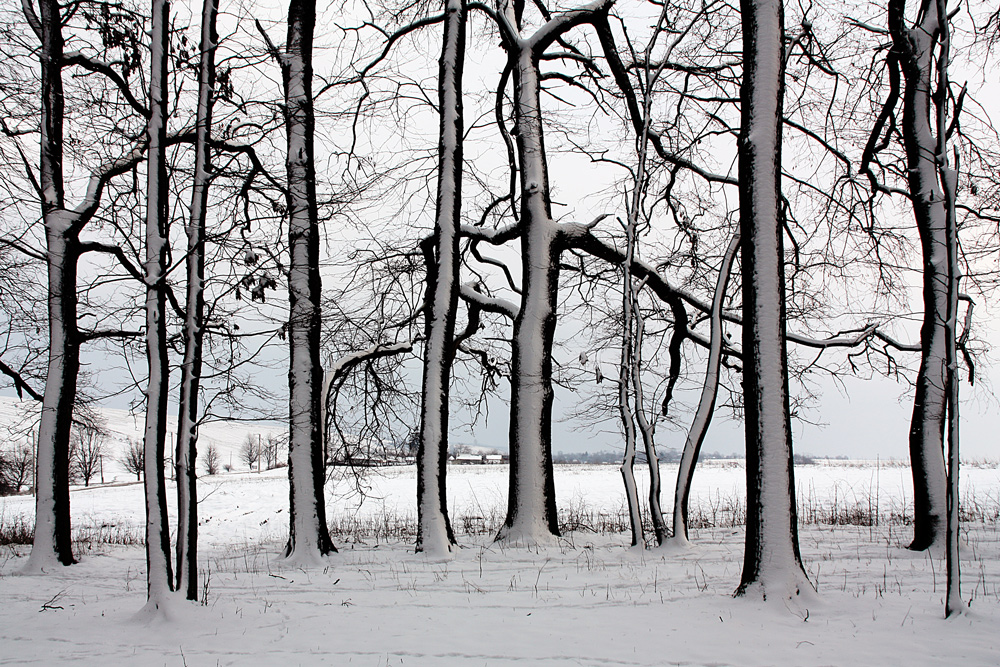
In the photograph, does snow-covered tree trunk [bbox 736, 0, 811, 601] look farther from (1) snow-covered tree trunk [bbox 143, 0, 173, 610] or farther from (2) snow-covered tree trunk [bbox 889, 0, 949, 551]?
(1) snow-covered tree trunk [bbox 143, 0, 173, 610]

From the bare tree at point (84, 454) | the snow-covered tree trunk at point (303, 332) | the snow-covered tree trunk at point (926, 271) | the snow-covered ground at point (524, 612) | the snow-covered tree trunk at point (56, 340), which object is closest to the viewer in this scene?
the snow-covered ground at point (524, 612)

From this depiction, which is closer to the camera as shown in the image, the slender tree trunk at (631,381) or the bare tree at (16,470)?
the slender tree trunk at (631,381)

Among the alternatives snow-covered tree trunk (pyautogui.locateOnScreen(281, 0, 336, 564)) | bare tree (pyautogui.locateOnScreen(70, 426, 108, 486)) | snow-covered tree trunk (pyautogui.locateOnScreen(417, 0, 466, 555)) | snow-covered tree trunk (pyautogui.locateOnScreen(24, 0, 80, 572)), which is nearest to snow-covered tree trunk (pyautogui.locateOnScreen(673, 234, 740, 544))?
snow-covered tree trunk (pyautogui.locateOnScreen(417, 0, 466, 555))

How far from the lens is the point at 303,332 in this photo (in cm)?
927

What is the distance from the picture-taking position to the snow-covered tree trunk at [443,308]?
361 inches

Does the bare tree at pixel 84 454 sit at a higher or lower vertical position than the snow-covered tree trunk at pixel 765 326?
lower

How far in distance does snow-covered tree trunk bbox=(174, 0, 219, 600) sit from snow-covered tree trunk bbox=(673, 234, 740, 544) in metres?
6.09

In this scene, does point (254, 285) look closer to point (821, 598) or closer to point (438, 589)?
point (438, 589)

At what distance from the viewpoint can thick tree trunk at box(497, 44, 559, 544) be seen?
9992 millimetres

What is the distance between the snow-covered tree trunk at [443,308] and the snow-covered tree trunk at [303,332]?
148 cm

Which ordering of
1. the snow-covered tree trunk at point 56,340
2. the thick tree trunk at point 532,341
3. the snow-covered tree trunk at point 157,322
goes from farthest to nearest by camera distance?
1. the thick tree trunk at point 532,341
2. the snow-covered tree trunk at point 56,340
3. the snow-covered tree trunk at point 157,322

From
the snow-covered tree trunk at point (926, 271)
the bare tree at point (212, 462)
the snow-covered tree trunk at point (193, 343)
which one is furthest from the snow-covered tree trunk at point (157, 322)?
the bare tree at point (212, 462)

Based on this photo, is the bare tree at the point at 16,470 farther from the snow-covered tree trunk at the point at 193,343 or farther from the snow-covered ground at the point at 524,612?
the snow-covered tree trunk at the point at 193,343

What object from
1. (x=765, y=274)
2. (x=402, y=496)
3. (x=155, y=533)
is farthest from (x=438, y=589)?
(x=402, y=496)
